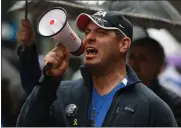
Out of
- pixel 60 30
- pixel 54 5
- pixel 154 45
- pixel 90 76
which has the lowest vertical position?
pixel 154 45

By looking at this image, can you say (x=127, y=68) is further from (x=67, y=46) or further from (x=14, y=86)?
(x=14, y=86)

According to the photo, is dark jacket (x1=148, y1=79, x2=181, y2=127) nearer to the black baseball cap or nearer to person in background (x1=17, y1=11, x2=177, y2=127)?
person in background (x1=17, y1=11, x2=177, y2=127)

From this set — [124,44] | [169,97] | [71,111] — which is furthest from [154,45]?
[71,111]

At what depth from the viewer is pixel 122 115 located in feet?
8.53

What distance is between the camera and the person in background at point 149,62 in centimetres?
355

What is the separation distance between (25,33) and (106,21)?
113 cm

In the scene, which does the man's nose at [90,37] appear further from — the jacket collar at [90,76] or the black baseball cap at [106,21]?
the jacket collar at [90,76]

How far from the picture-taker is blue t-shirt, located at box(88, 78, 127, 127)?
2.65 m

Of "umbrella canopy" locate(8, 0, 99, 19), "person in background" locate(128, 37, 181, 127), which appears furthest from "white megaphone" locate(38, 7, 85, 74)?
"person in background" locate(128, 37, 181, 127)

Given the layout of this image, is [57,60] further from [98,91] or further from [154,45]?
[154,45]

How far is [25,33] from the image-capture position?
12.0 feet

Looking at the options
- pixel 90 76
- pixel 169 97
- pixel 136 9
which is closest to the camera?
pixel 90 76

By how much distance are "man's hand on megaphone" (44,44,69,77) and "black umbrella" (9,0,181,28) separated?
1.05 meters

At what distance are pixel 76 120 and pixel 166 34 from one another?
1.30 meters
